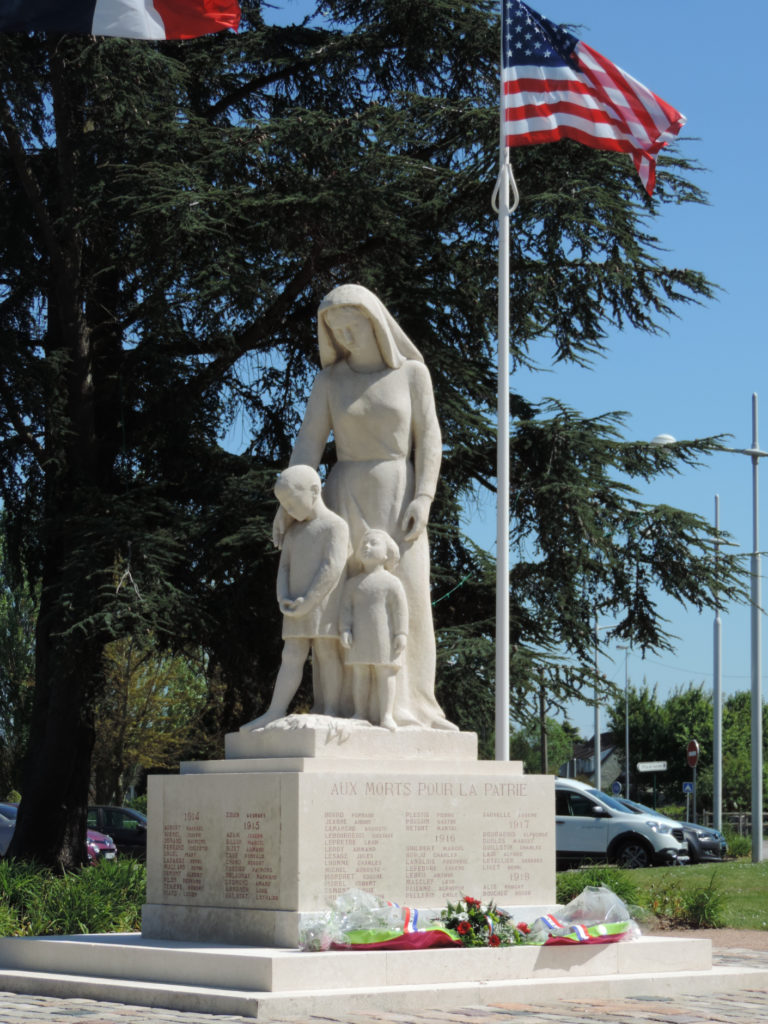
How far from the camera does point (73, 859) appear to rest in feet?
65.9

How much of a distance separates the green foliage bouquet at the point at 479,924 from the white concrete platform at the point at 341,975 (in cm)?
14

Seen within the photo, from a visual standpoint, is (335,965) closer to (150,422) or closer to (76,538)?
(76,538)

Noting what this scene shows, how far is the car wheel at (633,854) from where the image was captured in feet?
82.3

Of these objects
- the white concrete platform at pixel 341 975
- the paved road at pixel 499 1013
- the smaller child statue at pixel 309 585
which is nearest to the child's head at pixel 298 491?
the smaller child statue at pixel 309 585

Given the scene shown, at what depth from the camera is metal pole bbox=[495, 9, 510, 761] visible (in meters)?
15.8

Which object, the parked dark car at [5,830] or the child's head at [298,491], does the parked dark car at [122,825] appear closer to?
the parked dark car at [5,830]

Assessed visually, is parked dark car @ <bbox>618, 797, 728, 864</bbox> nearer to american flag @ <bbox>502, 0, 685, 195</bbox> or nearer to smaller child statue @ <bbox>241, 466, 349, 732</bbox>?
american flag @ <bbox>502, 0, 685, 195</bbox>

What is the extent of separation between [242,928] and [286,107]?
14186mm

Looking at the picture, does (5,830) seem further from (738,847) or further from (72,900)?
(738,847)

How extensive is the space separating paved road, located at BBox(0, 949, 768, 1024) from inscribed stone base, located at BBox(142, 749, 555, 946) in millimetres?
1231

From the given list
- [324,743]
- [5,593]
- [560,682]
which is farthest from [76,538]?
[5,593]

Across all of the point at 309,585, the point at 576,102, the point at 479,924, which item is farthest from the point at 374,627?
the point at 576,102

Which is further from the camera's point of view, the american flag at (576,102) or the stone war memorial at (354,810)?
the american flag at (576,102)

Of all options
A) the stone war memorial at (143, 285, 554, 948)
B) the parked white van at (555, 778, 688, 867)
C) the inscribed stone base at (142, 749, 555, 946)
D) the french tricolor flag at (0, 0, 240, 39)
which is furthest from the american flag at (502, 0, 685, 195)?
the parked white van at (555, 778, 688, 867)
